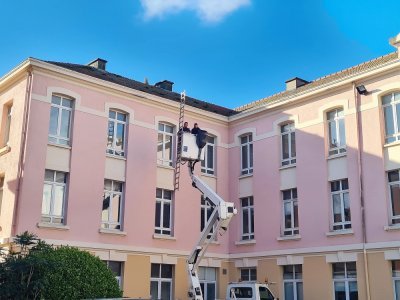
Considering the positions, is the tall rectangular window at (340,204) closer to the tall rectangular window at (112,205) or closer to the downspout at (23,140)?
the tall rectangular window at (112,205)

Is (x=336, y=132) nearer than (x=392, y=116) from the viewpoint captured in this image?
No

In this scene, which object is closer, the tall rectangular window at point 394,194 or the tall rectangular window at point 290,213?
the tall rectangular window at point 394,194

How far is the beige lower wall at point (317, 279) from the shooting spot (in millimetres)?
19594

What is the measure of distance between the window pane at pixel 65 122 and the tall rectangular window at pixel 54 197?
4.99 ft

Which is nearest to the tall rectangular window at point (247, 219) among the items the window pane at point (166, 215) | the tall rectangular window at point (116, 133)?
the window pane at point (166, 215)

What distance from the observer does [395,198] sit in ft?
61.2

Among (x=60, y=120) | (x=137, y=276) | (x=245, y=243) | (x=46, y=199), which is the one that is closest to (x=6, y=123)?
(x=60, y=120)

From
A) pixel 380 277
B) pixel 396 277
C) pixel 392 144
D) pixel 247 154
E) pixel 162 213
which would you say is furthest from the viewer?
pixel 247 154

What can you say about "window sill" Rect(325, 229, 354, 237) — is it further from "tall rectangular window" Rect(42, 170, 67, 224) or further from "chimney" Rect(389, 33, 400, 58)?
"tall rectangular window" Rect(42, 170, 67, 224)

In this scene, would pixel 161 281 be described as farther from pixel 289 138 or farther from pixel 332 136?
pixel 332 136

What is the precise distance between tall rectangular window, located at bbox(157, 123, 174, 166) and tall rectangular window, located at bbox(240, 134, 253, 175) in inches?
134

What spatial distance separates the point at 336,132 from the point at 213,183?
5982 mm

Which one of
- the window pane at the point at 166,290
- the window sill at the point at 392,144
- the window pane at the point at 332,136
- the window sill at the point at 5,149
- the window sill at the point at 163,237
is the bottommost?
the window pane at the point at 166,290

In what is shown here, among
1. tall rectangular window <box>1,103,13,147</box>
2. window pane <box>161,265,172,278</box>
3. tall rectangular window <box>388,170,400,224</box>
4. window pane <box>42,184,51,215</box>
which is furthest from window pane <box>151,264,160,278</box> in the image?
tall rectangular window <box>388,170,400,224</box>
